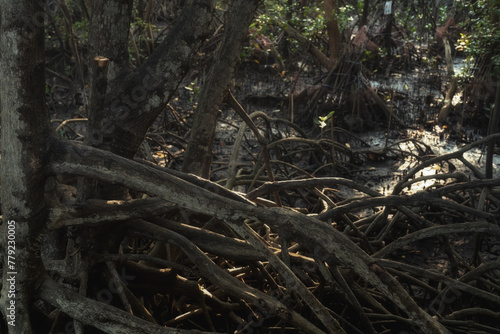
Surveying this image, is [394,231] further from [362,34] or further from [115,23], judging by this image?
[362,34]

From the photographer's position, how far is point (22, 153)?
200 centimetres

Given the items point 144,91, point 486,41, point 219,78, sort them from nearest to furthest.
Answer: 1. point 144,91
2. point 219,78
3. point 486,41

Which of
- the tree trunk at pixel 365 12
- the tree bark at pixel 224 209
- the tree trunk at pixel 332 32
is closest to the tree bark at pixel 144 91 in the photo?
the tree bark at pixel 224 209

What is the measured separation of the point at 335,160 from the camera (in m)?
5.06

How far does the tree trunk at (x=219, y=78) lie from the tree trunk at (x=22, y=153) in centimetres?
104

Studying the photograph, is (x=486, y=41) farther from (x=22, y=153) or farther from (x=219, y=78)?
(x=22, y=153)

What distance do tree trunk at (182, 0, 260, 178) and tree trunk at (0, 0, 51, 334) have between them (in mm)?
1039

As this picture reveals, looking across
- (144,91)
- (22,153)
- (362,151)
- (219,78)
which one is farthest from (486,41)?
(22,153)

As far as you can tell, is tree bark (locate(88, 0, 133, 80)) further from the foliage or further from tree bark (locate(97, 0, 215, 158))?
the foliage

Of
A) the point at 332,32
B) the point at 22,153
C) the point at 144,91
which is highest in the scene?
the point at 332,32

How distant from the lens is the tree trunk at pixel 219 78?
115 inches

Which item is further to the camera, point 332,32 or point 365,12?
point 365,12

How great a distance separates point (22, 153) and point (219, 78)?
1.20 m

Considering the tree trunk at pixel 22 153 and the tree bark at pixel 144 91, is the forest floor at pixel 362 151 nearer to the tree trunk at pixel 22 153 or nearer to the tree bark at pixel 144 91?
the tree bark at pixel 144 91
